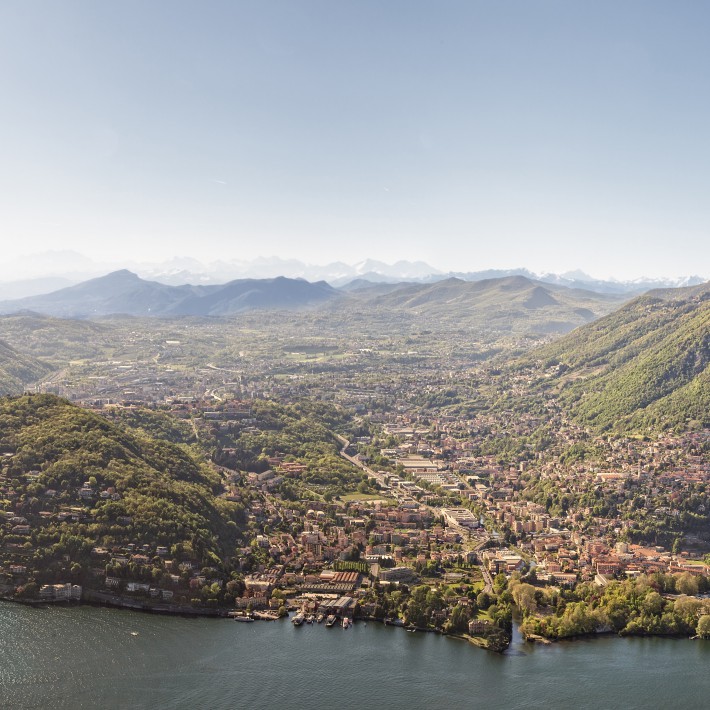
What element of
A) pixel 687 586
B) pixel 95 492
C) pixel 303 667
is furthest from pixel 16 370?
pixel 687 586

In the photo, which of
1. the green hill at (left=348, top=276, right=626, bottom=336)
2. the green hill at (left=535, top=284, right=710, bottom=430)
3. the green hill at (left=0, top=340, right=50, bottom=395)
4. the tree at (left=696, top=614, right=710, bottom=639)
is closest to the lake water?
the tree at (left=696, top=614, right=710, bottom=639)

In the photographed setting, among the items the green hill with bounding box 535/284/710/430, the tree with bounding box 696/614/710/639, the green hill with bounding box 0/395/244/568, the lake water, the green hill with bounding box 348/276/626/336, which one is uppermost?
the green hill with bounding box 348/276/626/336

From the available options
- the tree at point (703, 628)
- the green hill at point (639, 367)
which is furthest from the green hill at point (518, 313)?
the tree at point (703, 628)

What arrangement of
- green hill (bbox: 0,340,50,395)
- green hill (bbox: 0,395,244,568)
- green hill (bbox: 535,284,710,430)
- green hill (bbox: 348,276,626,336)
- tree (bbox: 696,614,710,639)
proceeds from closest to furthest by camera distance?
tree (bbox: 696,614,710,639), green hill (bbox: 0,395,244,568), green hill (bbox: 535,284,710,430), green hill (bbox: 0,340,50,395), green hill (bbox: 348,276,626,336)

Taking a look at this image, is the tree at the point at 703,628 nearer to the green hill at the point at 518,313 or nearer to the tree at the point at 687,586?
the tree at the point at 687,586

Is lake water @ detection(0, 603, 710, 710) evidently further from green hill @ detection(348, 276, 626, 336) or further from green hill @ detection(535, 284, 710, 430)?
green hill @ detection(348, 276, 626, 336)

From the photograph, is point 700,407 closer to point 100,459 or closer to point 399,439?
point 399,439

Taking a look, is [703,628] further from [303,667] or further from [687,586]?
[303,667]
